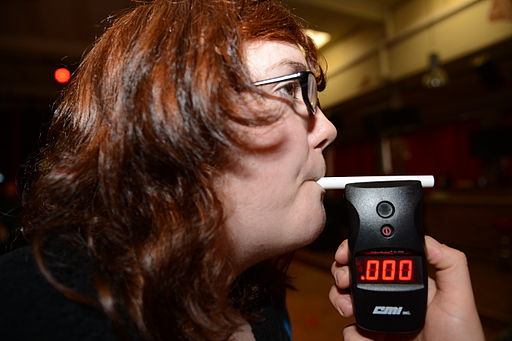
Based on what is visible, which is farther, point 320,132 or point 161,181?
point 320,132

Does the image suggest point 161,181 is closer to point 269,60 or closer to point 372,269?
point 269,60

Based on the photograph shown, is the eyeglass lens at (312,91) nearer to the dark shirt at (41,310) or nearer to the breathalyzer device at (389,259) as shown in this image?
the breathalyzer device at (389,259)

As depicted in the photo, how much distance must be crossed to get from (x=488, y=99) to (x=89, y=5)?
604 cm

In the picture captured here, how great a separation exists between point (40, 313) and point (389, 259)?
68 centimetres

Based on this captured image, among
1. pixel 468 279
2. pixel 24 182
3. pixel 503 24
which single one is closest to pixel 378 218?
pixel 468 279

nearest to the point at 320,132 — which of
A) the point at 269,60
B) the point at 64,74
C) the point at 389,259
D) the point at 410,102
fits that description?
the point at 269,60

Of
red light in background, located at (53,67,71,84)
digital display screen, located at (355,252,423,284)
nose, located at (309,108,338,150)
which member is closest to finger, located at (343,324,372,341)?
digital display screen, located at (355,252,423,284)

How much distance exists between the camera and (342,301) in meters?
0.85

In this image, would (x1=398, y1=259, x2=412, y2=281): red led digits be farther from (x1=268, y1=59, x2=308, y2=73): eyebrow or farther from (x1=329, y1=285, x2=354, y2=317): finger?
(x1=268, y1=59, x2=308, y2=73): eyebrow

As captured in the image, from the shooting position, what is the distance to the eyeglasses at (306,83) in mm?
667

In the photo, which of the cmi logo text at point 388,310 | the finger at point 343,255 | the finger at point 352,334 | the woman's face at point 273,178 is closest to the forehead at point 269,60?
the woman's face at point 273,178

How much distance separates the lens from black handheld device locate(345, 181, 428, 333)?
730 mm

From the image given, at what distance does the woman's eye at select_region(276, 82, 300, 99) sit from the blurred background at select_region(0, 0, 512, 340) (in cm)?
229

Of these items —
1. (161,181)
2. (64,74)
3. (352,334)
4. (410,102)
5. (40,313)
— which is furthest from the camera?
(410,102)
